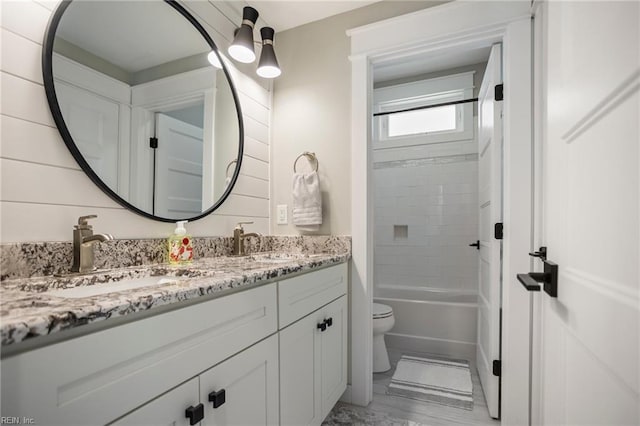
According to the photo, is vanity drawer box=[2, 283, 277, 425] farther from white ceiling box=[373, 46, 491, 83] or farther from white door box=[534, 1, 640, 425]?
white ceiling box=[373, 46, 491, 83]

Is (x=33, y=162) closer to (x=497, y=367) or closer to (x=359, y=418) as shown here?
(x=359, y=418)

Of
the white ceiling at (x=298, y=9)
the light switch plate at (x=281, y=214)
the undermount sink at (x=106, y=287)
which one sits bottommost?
the undermount sink at (x=106, y=287)

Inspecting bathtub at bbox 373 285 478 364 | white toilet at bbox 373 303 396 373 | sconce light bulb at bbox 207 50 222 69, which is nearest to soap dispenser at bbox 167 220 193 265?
sconce light bulb at bbox 207 50 222 69

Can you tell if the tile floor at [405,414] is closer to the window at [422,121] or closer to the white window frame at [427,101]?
the white window frame at [427,101]

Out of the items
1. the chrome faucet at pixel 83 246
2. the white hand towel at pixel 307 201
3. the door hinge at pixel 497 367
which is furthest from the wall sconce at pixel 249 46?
the door hinge at pixel 497 367

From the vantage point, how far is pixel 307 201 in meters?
1.94

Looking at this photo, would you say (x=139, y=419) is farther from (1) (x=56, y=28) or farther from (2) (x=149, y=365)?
(1) (x=56, y=28)

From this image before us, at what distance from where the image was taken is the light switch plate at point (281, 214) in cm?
211


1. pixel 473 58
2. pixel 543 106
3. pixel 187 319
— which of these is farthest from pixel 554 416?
pixel 473 58

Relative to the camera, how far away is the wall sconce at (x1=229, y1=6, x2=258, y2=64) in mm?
1665

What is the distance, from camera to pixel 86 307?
571 millimetres

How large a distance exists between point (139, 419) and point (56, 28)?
1.21 metres

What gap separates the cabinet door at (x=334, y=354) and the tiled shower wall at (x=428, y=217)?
64.8 inches

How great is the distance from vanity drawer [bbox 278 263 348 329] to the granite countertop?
0.30 feet
